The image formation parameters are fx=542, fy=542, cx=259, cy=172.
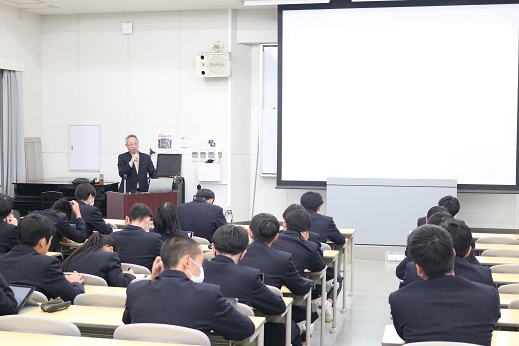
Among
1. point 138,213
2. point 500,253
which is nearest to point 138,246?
point 138,213

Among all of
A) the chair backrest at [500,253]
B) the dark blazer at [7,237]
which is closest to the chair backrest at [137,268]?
the dark blazer at [7,237]

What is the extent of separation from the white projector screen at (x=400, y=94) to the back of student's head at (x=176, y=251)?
6183 millimetres

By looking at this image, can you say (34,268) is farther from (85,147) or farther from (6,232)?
(85,147)

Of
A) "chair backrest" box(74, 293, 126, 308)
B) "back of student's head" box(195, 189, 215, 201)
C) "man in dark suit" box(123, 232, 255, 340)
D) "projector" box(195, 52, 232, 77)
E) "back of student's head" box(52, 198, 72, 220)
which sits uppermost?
"projector" box(195, 52, 232, 77)

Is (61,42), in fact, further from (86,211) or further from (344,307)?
(344,307)

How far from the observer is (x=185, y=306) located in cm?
234

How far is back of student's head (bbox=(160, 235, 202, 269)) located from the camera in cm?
249

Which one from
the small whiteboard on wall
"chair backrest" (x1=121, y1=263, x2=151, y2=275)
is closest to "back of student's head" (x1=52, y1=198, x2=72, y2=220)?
"chair backrest" (x1=121, y1=263, x2=151, y2=275)

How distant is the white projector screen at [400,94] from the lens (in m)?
7.98

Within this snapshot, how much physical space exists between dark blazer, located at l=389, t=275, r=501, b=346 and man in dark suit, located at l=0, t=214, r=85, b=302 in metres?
1.86

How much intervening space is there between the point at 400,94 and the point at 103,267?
6.07 m

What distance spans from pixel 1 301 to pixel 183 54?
7.51 metres

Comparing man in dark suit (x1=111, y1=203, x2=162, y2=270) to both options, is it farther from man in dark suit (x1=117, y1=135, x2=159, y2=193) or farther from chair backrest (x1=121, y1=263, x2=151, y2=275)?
man in dark suit (x1=117, y1=135, x2=159, y2=193)

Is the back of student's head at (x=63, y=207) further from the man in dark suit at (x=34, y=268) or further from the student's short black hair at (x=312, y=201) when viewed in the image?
the student's short black hair at (x=312, y=201)
